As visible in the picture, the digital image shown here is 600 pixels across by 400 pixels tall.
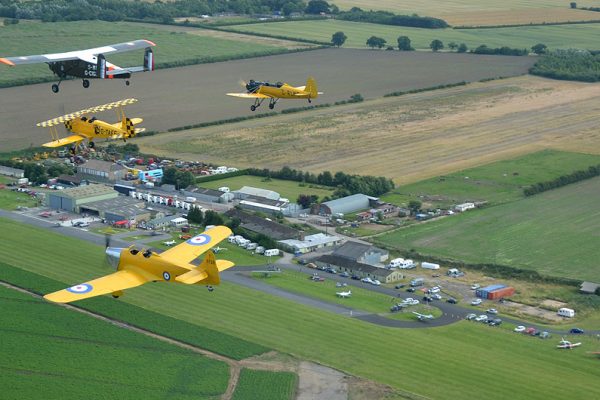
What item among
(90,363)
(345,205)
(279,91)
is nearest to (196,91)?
(279,91)

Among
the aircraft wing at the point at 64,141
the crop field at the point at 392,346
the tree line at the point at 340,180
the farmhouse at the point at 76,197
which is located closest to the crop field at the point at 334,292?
the crop field at the point at 392,346

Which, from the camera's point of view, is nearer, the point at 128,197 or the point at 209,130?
the point at 128,197

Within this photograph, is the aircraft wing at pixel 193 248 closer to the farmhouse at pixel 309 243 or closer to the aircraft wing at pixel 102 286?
the aircraft wing at pixel 102 286

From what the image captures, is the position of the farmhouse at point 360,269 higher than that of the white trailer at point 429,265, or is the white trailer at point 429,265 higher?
the white trailer at point 429,265

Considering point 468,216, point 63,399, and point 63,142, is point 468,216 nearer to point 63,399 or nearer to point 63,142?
point 63,142

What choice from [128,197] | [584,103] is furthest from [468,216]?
[584,103]

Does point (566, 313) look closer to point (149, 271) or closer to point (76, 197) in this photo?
point (149, 271)
